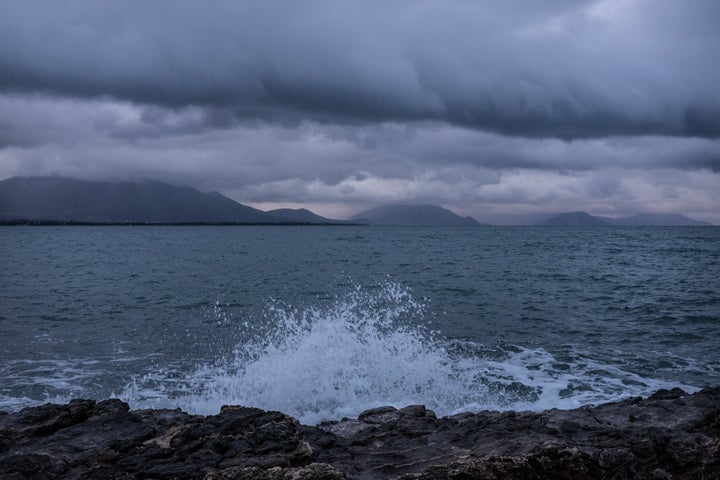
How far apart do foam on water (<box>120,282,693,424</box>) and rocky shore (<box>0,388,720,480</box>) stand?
351cm

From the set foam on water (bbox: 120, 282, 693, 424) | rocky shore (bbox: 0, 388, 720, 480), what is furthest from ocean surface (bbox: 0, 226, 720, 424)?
rocky shore (bbox: 0, 388, 720, 480)

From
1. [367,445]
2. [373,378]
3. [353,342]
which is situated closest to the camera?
[367,445]

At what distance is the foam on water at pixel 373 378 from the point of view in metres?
11.6

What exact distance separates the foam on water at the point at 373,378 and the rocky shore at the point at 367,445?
3.51m

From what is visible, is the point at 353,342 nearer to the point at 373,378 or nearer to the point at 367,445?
the point at 373,378

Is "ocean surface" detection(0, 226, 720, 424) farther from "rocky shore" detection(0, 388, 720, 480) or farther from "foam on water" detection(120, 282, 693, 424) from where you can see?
"rocky shore" detection(0, 388, 720, 480)

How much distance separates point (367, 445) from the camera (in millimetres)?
6969

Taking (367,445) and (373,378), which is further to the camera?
(373,378)

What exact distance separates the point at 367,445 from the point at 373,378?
587cm

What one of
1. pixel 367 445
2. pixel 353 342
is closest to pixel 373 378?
pixel 353 342

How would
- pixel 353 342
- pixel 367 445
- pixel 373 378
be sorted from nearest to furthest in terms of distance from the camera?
pixel 367 445, pixel 373 378, pixel 353 342

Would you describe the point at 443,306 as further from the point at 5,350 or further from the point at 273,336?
the point at 5,350

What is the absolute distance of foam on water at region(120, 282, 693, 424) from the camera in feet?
38.1

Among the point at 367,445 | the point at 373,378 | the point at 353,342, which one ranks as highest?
Result: the point at 367,445
